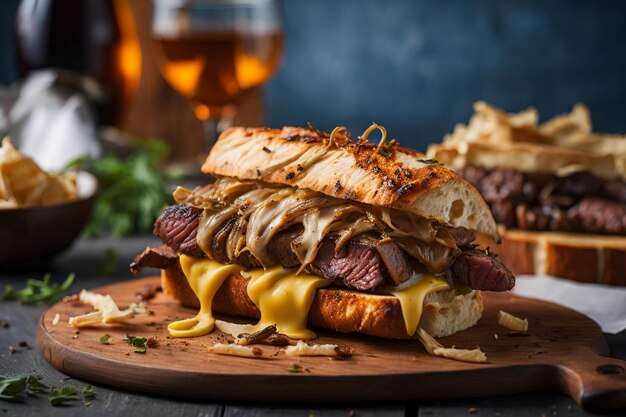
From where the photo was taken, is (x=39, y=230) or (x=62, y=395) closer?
(x=62, y=395)

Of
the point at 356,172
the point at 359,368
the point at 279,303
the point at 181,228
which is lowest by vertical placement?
the point at 359,368

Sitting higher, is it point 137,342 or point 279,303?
point 279,303

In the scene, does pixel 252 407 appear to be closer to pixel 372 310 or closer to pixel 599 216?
pixel 372 310

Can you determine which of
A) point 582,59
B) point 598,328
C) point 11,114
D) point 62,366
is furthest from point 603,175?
point 582,59

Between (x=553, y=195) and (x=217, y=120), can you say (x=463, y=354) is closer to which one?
(x=553, y=195)

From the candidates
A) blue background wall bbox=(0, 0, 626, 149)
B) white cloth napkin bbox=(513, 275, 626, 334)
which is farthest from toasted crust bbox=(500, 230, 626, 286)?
blue background wall bbox=(0, 0, 626, 149)

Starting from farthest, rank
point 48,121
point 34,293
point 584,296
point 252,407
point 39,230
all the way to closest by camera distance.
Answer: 1. point 48,121
2. point 39,230
3. point 34,293
4. point 584,296
5. point 252,407

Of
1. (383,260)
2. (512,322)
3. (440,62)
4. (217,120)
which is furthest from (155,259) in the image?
(440,62)

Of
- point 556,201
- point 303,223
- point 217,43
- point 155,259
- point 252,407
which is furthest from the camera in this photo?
point 217,43
